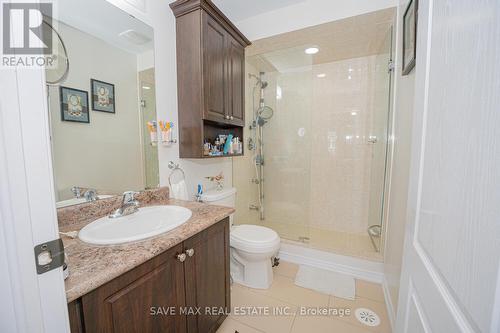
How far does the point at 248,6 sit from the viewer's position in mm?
1916

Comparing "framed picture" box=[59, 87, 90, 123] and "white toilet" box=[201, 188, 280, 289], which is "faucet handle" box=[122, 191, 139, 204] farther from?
"white toilet" box=[201, 188, 280, 289]

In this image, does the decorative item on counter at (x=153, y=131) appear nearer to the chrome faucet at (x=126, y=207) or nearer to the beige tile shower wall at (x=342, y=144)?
the chrome faucet at (x=126, y=207)

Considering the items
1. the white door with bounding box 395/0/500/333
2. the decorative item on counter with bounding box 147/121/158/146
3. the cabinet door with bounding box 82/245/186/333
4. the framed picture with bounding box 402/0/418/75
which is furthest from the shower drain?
the decorative item on counter with bounding box 147/121/158/146

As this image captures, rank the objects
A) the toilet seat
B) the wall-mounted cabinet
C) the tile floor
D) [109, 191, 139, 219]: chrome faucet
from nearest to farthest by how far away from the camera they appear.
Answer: [109, 191, 139, 219]: chrome faucet
the tile floor
the wall-mounted cabinet
the toilet seat

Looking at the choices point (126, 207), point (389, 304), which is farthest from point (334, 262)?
point (126, 207)

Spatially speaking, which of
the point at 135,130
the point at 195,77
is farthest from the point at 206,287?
the point at 195,77

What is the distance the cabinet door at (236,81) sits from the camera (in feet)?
6.03

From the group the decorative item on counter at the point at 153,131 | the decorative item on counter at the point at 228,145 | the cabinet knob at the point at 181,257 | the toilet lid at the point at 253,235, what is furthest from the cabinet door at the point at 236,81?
the cabinet knob at the point at 181,257

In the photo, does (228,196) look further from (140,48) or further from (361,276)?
Answer: (361,276)

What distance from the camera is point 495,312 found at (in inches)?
13.2

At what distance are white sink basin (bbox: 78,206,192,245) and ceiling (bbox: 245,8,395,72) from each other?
191 centimetres

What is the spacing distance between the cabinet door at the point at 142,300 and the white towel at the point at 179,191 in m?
0.72

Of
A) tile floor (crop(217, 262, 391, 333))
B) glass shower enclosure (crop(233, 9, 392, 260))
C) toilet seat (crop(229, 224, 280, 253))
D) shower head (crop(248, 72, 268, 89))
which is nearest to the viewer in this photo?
tile floor (crop(217, 262, 391, 333))

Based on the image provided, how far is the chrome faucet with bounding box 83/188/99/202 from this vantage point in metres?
1.12
